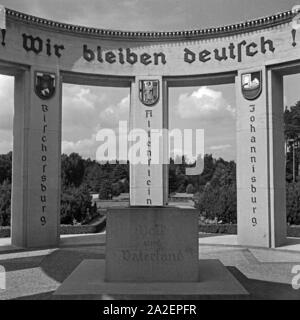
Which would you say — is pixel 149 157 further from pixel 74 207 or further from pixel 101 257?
pixel 74 207

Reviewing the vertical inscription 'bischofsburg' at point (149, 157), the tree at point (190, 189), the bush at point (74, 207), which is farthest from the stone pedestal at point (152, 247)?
the tree at point (190, 189)

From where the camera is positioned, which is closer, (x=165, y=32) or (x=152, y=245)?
(x=152, y=245)

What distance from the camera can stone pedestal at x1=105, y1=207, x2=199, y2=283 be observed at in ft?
32.1

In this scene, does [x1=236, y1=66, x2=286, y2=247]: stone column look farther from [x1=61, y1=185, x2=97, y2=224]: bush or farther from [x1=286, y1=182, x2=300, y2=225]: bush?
[x1=61, y1=185, x2=97, y2=224]: bush

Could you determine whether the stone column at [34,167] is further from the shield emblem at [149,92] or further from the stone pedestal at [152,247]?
the stone pedestal at [152,247]

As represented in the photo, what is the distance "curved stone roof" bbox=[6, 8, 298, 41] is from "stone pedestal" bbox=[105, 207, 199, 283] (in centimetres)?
1316

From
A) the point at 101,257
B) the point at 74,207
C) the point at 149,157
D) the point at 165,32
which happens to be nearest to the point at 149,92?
the point at 165,32

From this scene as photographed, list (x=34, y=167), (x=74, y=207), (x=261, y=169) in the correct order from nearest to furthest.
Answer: (x=34, y=167) → (x=261, y=169) → (x=74, y=207)

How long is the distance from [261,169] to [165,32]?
29.9 feet

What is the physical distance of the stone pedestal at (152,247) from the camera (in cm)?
977

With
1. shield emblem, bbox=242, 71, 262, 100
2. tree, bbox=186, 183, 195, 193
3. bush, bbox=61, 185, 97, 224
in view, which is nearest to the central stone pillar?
shield emblem, bbox=242, 71, 262, 100

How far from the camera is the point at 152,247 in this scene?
9.79 m

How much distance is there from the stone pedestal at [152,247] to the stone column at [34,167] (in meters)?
10.1
